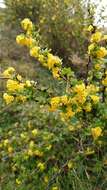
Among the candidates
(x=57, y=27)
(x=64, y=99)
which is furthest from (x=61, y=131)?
(x=57, y=27)

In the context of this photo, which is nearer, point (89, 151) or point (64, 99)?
point (64, 99)

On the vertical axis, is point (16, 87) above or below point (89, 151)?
above

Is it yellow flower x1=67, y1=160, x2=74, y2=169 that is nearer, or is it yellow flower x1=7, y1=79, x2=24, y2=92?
yellow flower x1=7, y1=79, x2=24, y2=92

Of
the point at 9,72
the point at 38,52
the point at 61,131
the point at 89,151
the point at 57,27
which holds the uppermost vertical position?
the point at 57,27

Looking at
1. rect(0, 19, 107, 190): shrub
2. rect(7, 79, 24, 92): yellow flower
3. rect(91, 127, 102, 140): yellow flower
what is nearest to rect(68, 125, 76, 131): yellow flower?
rect(0, 19, 107, 190): shrub

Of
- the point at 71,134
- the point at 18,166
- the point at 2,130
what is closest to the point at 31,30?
the point at 71,134

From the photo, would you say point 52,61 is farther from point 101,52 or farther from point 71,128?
point 71,128

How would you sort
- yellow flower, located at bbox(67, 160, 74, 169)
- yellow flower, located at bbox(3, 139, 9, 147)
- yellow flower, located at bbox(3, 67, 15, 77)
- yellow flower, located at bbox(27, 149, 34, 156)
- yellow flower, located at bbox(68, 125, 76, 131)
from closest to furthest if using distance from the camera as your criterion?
1. yellow flower, located at bbox(3, 67, 15, 77)
2. yellow flower, located at bbox(67, 160, 74, 169)
3. yellow flower, located at bbox(68, 125, 76, 131)
4. yellow flower, located at bbox(27, 149, 34, 156)
5. yellow flower, located at bbox(3, 139, 9, 147)

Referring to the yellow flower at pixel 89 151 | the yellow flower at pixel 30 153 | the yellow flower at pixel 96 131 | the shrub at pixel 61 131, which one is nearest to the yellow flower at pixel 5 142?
the shrub at pixel 61 131

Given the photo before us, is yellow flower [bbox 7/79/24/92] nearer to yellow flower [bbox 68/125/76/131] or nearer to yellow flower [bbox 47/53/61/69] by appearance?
yellow flower [bbox 47/53/61/69]

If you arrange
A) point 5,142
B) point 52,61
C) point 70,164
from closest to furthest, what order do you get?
point 52,61 → point 70,164 → point 5,142

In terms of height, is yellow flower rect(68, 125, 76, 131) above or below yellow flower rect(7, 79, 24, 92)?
below

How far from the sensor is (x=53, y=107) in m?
3.51

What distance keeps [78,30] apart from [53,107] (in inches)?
139
